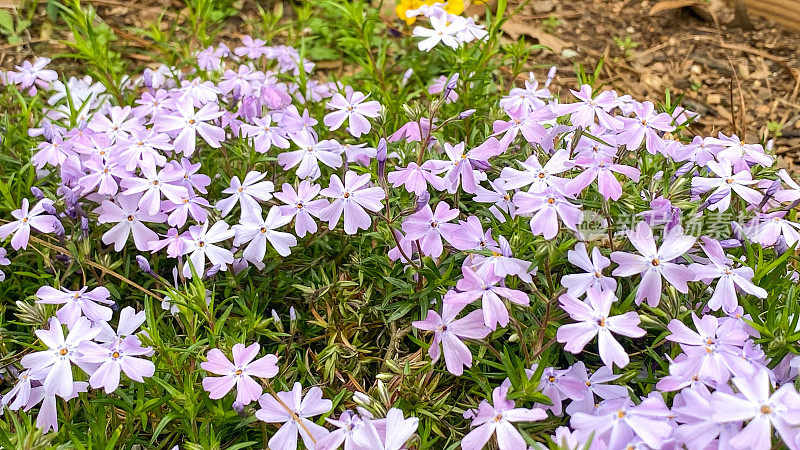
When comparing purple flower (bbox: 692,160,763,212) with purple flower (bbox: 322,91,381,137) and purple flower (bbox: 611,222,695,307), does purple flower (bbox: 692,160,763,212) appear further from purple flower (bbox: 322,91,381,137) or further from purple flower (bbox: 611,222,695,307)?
purple flower (bbox: 322,91,381,137)

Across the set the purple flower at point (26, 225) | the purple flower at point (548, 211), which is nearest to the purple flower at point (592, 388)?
the purple flower at point (548, 211)

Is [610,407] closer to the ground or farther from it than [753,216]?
closer to the ground

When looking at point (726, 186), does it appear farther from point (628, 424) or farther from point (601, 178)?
point (628, 424)

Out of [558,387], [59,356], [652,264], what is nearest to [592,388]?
[558,387]

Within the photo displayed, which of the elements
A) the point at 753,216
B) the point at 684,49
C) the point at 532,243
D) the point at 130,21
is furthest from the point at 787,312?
the point at 130,21

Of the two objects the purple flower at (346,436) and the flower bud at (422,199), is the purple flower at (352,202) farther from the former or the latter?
the purple flower at (346,436)

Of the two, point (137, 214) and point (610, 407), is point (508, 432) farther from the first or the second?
point (137, 214)

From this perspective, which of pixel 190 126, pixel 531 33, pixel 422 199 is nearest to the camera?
pixel 422 199
